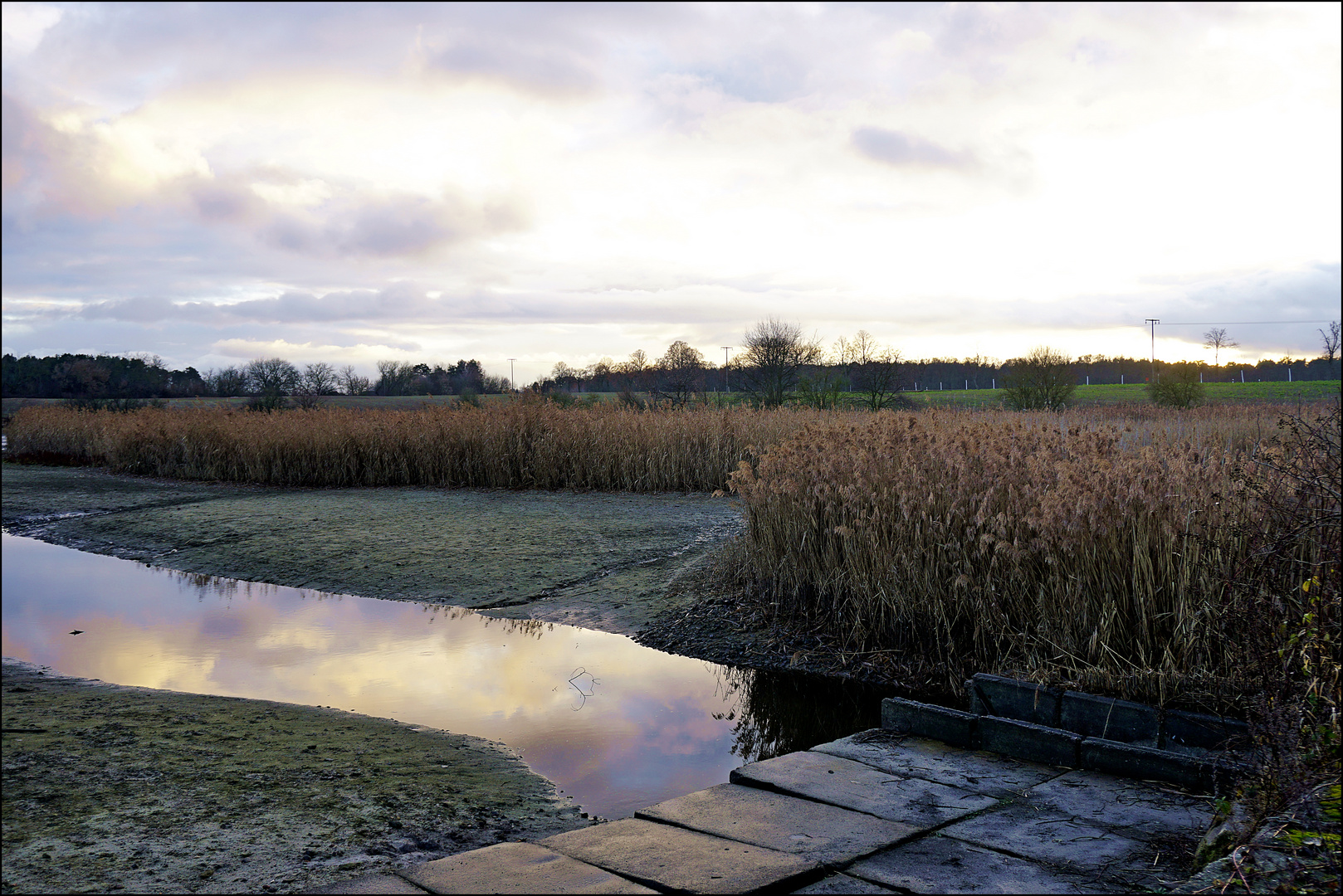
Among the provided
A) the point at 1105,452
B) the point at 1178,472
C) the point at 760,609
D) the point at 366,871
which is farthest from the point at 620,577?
the point at 366,871

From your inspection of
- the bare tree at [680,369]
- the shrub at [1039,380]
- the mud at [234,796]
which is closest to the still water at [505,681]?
the mud at [234,796]

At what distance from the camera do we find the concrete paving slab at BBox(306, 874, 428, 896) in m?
2.53

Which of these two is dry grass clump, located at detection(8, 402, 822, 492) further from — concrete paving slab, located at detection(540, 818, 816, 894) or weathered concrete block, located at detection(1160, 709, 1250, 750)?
concrete paving slab, located at detection(540, 818, 816, 894)

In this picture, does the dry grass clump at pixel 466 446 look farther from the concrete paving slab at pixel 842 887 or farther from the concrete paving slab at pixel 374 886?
the concrete paving slab at pixel 374 886

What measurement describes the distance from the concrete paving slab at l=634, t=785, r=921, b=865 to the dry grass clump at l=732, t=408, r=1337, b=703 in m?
1.62

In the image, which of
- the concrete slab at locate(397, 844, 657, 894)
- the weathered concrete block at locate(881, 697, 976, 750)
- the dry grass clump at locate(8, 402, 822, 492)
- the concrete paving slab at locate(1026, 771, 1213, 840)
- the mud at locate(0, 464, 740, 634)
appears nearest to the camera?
the concrete slab at locate(397, 844, 657, 894)

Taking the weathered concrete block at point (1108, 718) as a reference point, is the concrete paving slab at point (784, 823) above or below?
below

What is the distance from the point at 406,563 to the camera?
8.58 m

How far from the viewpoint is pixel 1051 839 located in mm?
2963

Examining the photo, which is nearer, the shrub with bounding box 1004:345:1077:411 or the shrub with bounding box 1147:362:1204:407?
the shrub with bounding box 1004:345:1077:411

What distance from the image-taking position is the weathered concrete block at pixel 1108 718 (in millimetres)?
3770

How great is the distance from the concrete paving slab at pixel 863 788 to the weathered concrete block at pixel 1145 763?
1.90ft

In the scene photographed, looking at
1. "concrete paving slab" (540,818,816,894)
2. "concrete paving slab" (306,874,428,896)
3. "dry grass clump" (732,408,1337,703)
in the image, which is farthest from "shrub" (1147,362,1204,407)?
"concrete paving slab" (306,874,428,896)

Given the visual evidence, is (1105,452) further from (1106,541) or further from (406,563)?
(406,563)
